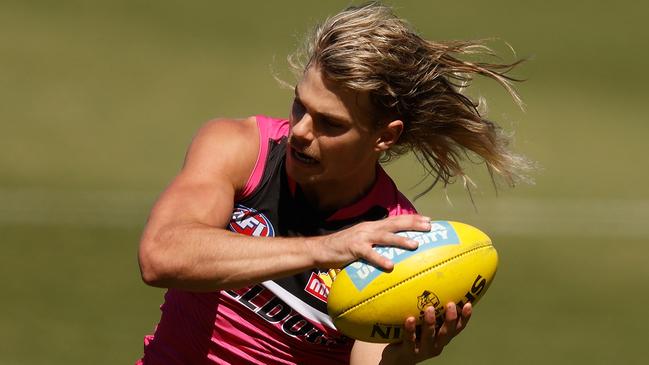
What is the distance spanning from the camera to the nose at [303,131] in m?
5.45

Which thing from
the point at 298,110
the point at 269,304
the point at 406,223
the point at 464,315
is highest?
the point at 298,110

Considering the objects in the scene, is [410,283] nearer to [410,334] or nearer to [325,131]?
[410,334]

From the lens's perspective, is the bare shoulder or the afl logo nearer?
the bare shoulder

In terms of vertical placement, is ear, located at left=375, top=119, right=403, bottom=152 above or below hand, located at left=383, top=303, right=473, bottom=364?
above

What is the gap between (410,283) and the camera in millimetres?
5059

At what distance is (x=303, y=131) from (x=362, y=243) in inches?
29.3

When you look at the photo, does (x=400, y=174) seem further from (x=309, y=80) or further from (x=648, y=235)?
(x=309, y=80)

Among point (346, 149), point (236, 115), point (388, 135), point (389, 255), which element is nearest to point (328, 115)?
point (346, 149)

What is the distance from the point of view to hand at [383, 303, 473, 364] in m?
5.16

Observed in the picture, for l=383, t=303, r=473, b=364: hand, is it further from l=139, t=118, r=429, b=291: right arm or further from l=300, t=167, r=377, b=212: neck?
l=300, t=167, r=377, b=212: neck

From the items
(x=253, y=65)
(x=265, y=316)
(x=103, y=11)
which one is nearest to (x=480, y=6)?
(x=253, y=65)

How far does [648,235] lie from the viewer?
14047mm

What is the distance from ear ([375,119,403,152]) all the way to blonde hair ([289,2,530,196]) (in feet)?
0.15

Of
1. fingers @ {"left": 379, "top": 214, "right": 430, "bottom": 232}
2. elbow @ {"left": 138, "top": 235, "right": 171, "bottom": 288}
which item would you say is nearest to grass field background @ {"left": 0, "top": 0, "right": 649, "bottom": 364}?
elbow @ {"left": 138, "top": 235, "right": 171, "bottom": 288}
